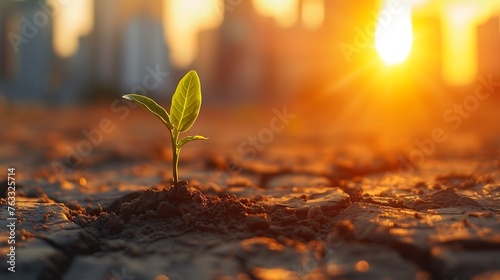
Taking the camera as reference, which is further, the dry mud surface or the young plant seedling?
the young plant seedling

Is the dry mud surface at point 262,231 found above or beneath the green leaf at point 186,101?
beneath

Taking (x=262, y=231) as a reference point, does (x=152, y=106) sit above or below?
above

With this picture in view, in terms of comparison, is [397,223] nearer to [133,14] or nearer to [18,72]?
[18,72]

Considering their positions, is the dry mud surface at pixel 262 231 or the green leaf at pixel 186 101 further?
the green leaf at pixel 186 101

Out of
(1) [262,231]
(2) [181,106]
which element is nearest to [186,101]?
(2) [181,106]

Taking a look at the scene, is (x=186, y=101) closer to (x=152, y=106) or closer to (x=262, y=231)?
(x=152, y=106)

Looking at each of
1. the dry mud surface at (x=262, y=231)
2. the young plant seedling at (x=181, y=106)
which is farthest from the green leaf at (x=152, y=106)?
the dry mud surface at (x=262, y=231)

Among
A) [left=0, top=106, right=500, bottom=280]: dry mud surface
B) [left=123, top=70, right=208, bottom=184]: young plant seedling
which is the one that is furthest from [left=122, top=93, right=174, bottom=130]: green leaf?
[left=0, top=106, right=500, bottom=280]: dry mud surface

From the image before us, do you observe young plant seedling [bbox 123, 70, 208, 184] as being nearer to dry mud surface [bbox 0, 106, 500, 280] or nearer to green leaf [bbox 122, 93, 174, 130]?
green leaf [bbox 122, 93, 174, 130]

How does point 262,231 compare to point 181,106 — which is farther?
point 181,106

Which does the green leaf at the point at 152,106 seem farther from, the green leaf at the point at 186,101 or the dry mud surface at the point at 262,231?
the dry mud surface at the point at 262,231
